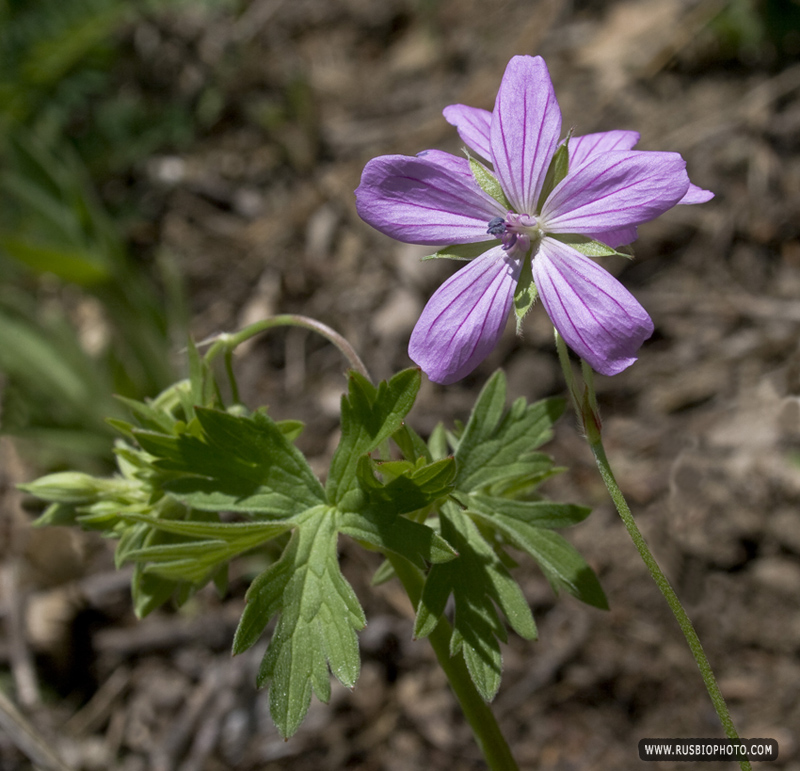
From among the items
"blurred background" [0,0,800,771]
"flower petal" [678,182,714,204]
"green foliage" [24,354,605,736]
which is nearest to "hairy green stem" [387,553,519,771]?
"green foliage" [24,354,605,736]

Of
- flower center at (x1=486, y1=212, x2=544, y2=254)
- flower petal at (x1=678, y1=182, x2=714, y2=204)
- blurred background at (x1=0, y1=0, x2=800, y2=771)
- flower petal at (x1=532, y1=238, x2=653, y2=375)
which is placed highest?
flower center at (x1=486, y1=212, x2=544, y2=254)

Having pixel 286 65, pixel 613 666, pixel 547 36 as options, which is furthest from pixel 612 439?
pixel 286 65

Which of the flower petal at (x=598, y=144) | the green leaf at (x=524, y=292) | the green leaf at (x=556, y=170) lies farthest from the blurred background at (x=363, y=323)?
the green leaf at (x=524, y=292)

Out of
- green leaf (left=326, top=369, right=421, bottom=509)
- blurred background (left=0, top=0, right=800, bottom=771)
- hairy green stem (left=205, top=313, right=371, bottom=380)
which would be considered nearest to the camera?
green leaf (left=326, top=369, right=421, bottom=509)

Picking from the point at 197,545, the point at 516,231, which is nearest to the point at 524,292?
the point at 516,231

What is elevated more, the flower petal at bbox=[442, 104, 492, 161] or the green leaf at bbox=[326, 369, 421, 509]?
the flower petal at bbox=[442, 104, 492, 161]

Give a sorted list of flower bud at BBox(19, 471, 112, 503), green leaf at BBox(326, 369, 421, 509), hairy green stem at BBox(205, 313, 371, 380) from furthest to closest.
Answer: flower bud at BBox(19, 471, 112, 503)
hairy green stem at BBox(205, 313, 371, 380)
green leaf at BBox(326, 369, 421, 509)

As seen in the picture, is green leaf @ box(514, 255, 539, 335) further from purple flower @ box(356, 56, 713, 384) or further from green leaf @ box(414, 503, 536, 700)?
green leaf @ box(414, 503, 536, 700)
